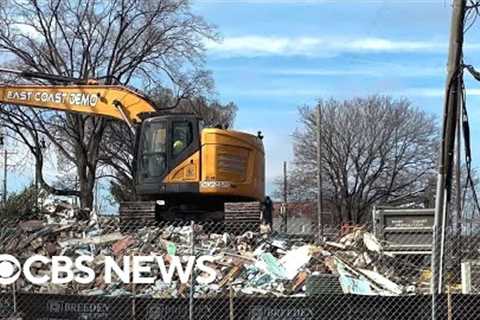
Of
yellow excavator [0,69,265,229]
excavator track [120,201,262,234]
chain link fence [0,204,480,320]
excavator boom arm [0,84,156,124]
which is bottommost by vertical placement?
chain link fence [0,204,480,320]

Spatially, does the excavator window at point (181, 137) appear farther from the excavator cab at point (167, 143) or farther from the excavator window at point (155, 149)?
the excavator window at point (155, 149)

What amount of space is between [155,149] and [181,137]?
0.75 meters

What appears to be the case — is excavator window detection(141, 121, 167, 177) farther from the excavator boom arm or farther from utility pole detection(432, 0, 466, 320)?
utility pole detection(432, 0, 466, 320)

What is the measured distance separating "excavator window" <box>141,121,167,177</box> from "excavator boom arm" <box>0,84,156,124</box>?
1.05 meters

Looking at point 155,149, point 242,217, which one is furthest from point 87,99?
point 242,217

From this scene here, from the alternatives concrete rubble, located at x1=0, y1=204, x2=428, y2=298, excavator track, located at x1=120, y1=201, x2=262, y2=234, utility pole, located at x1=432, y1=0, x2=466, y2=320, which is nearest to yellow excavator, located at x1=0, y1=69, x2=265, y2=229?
excavator track, located at x1=120, y1=201, x2=262, y2=234

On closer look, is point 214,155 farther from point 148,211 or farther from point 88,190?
point 88,190

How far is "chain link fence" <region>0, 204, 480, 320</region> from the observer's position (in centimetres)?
976

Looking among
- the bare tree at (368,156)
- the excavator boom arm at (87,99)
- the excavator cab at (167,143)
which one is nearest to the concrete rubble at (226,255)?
the excavator cab at (167,143)

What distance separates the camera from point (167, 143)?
68.2 feet

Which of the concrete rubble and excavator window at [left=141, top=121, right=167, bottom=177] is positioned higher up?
excavator window at [left=141, top=121, right=167, bottom=177]

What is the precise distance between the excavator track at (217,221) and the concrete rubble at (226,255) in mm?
327

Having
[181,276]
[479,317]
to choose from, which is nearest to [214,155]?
[181,276]

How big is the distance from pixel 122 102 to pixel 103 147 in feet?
86.0
